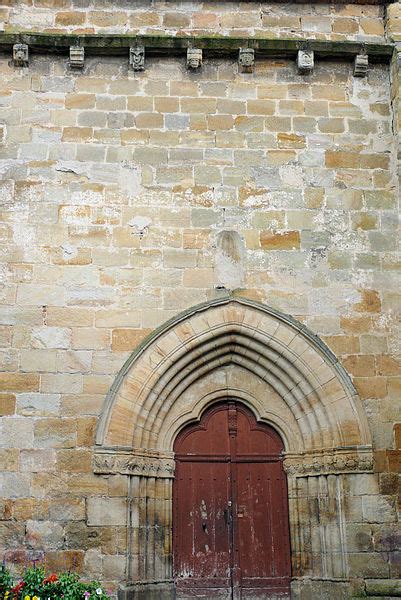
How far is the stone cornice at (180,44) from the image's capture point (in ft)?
24.4

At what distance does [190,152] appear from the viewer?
7.39 m

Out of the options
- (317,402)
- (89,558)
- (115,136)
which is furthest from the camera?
(115,136)

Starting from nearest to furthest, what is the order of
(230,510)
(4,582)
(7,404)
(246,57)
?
1. (4,582)
2. (7,404)
3. (230,510)
4. (246,57)

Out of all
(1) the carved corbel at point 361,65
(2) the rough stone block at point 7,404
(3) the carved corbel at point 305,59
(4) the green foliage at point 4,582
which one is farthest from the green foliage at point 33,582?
(1) the carved corbel at point 361,65

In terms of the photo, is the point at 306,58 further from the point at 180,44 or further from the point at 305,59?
the point at 180,44

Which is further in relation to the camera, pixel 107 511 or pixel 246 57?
pixel 246 57

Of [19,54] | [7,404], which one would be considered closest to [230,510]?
[7,404]

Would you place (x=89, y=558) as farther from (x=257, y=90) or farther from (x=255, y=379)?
(x=257, y=90)

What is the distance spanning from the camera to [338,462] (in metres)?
6.61

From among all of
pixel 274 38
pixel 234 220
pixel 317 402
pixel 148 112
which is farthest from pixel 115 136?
pixel 317 402

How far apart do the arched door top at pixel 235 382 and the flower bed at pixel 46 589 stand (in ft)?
4.21

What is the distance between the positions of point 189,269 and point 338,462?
2.20 meters

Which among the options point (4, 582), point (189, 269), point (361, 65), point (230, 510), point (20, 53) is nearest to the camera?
point (4, 582)

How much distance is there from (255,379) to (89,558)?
2.21 m
